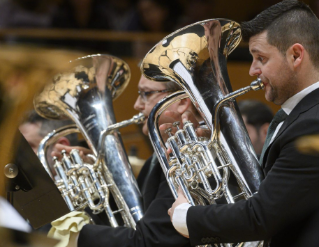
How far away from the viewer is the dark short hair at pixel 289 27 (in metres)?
1.73

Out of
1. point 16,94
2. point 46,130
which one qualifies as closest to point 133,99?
point 46,130

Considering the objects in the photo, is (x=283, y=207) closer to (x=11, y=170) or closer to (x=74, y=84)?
(x=11, y=170)

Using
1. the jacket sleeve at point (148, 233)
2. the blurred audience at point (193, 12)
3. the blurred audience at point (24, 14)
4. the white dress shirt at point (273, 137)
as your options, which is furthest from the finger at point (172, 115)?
the blurred audience at point (193, 12)

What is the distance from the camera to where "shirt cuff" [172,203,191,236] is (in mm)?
1742

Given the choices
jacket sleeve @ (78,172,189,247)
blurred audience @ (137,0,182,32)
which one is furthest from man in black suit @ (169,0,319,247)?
blurred audience @ (137,0,182,32)

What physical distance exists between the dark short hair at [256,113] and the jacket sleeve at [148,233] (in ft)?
3.04

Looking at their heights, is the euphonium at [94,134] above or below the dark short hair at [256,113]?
above

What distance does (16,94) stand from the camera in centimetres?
92

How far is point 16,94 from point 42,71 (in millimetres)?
87

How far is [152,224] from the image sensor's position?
2023 mm

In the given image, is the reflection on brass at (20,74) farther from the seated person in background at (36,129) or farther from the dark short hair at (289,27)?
the seated person in background at (36,129)

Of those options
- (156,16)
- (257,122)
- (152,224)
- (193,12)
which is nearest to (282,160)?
(152,224)

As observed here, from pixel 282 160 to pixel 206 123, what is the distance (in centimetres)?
43

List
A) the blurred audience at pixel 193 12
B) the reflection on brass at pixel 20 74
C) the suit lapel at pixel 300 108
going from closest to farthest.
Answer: the reflection on brass at pixel 20 74, the suit lapel at pixel 300 108, the blurred audience at pixel 193 12
